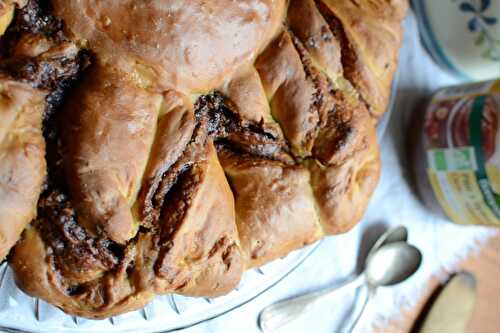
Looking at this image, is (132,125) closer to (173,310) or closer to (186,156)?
(186,156)

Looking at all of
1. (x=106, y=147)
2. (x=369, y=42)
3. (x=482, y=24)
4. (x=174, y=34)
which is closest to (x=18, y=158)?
(x=106, y=147)

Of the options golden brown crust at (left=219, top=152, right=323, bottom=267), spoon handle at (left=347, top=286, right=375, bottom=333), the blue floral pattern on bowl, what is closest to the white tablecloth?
spoon handle at (left=347, top=286, right=375, bottom=333)

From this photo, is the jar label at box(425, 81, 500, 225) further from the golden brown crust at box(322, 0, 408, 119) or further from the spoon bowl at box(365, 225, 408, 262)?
the golden brown crust at box(322, 0, 408, 119)

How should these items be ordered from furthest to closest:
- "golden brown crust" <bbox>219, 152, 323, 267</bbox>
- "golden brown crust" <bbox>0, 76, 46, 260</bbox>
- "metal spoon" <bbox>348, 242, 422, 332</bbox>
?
"metal spoon" <bbox>348, 242, 422, 332</bbox> → "golden brown crust" <bbox>219, 152, 323, 267</bbox> → "golden brown crust" <bbox>0, 76, 46, 260</bbox>

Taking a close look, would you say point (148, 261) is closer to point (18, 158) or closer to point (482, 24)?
point (18, 158)

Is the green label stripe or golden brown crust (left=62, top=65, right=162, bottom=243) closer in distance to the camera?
golden brown crust (left=62, top=65, right=162, bottom=243)

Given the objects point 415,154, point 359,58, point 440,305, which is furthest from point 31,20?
point 440,305

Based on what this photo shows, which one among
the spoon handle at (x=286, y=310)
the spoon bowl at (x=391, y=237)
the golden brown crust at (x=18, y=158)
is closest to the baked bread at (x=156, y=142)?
the golden brown crust at (x=18, y=158)
